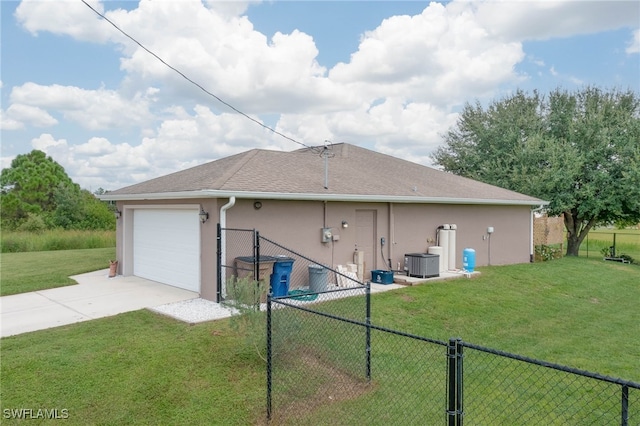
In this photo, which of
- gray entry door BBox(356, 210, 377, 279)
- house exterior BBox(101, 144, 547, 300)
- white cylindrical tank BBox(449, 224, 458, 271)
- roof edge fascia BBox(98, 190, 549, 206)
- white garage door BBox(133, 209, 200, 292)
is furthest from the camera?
white cylindrical tank BBox(449, 224, 458, 271)

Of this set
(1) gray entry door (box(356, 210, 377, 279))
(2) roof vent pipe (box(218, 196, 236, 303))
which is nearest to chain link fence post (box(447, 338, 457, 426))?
(2) roof vent pipe (box(218, 196, 236, 303))

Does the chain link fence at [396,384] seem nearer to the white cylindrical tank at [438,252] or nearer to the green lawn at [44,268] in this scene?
the white cylindrical tank at [438,252]

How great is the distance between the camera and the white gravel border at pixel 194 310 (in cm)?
766

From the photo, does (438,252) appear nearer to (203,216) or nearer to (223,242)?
(223,242)

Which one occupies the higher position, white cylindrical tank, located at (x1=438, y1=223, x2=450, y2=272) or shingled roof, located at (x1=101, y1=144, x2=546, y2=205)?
shingled roof, located at (x1=101, y1=144, x2=546, y2=205)

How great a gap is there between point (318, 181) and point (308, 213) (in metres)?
1.44

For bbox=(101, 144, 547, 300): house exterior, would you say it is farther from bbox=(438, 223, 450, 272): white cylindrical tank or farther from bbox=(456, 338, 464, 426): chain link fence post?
bbox=(456, 338, 464, 426): chain link fence post

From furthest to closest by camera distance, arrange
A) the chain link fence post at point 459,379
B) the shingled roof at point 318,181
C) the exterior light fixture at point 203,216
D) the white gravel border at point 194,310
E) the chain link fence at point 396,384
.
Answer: the shingled roof at point 318,181 → the exterior light fixture at point 203,216 → the white gravel border at point 194,310 → the chain link fence at point 396,384 → the chain link fence post at point 459,379

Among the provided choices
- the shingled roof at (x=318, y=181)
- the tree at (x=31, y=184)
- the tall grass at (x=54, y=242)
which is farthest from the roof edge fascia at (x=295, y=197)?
the tree at (x=31, y=184)

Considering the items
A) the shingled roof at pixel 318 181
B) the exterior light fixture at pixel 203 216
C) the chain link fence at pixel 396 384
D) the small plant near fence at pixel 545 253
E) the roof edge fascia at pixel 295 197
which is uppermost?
the shingled roof at pixel 318 181

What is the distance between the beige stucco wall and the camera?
30.4ft

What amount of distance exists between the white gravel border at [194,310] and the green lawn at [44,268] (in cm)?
441

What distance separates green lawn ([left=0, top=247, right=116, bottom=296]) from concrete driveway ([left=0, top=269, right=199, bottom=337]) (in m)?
0.63

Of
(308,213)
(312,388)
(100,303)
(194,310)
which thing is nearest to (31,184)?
(100,303)
